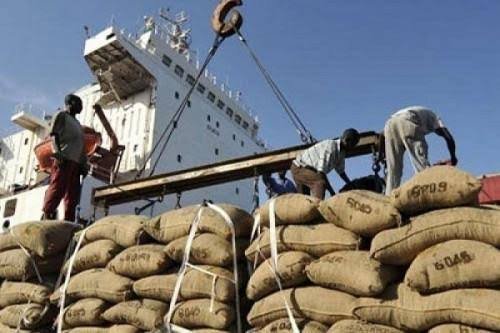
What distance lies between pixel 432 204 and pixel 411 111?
138 cm

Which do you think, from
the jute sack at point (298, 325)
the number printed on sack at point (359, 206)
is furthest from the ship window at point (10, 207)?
the number printed on sack at point (359, 206)

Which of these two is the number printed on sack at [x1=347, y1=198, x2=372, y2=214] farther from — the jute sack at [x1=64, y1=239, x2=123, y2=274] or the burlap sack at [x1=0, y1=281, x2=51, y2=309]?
the burlap sack at [x1=0, y1=281, x2=51, y2=309]

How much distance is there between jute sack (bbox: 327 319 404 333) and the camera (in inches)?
95.0

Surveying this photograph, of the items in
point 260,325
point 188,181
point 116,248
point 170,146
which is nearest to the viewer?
point 260,325

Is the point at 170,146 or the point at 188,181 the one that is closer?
the point at 188,181

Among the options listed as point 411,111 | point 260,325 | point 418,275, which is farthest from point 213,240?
point 411,111

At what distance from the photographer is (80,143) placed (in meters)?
5.04

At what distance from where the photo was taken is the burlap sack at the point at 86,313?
344 centimetres

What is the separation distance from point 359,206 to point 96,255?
75.1 inches

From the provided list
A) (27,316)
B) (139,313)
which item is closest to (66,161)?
(27,316)

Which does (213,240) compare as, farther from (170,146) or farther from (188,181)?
(170,146)

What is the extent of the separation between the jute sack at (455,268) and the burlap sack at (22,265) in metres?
2.75

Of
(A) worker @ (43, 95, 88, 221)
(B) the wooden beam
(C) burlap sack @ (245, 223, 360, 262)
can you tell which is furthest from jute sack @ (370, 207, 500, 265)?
(A) worker @ (43, 95, 88, 221)

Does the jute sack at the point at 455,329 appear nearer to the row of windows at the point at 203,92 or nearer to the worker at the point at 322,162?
the worker at the point at 322,162
